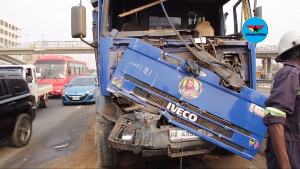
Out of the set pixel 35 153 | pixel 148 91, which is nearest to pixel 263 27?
pixel 148 91

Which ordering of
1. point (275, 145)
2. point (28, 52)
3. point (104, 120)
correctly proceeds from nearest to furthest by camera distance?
point (275, 145) < point (104, 120) < point (28, 52)

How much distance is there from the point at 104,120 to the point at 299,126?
9.60 feet

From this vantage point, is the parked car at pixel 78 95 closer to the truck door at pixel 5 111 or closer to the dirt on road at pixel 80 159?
the dirt on road at pixel 80 159

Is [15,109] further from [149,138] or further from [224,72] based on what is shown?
[224,72]

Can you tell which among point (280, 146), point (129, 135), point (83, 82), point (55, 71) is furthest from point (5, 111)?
point (55, 71)

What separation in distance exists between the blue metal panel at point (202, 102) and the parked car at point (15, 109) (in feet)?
11.5

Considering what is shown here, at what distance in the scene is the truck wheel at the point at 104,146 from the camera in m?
4.52

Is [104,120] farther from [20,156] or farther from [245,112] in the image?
[20,156]

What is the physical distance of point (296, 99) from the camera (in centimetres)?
218

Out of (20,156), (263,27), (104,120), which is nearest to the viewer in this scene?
(104,120)

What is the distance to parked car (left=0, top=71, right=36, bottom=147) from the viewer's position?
248 inches

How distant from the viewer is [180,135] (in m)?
3.77

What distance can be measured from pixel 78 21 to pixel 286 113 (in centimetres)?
368

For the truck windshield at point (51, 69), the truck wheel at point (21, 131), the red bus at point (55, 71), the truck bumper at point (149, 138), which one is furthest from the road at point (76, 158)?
the truck windshield at point (51, 69)
